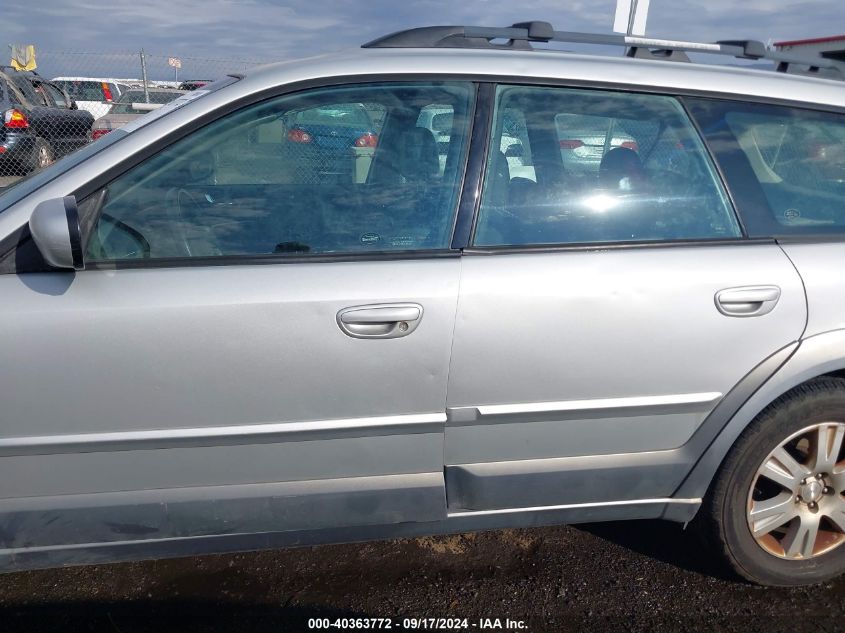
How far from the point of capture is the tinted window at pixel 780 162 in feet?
7.54

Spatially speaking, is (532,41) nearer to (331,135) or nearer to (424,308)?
(331,135)

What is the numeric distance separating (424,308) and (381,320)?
126mm

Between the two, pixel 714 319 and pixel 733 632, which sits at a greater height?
pixel 714 319

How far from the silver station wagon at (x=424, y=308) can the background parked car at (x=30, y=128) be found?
7627 millimetres

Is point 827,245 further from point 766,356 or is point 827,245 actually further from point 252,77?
point 252,77

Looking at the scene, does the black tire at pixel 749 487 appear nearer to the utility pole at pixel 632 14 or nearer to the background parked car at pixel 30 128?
the utility pole at pixel 632 14

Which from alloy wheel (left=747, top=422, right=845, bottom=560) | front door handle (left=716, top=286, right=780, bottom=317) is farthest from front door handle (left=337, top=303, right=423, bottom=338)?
alloy wheel (left=747, top=422, right=845, bottom=560)

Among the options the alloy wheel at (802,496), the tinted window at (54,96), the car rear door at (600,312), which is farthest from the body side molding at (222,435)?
the tinted window at (54,96)

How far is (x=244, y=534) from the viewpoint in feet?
7.13

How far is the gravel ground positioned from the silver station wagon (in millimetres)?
294

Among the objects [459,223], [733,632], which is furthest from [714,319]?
[733,632]

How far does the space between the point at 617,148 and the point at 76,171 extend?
1.65m

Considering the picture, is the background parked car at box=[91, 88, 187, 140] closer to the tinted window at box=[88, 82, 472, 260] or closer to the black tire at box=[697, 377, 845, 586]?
the tinted window at box=[88, 82, 472, 260]

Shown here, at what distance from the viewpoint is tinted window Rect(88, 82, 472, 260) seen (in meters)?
2.07
